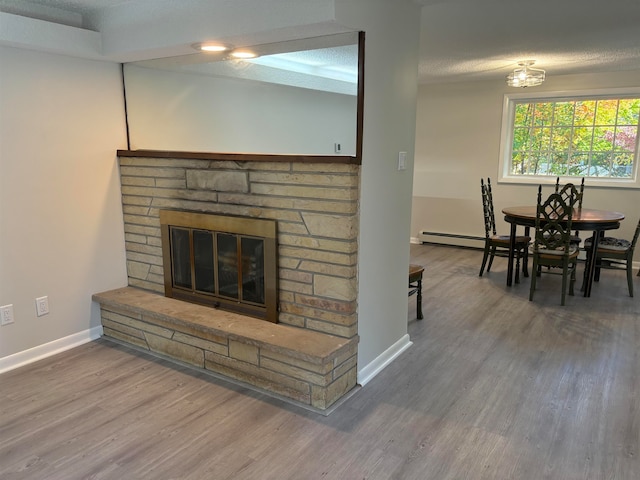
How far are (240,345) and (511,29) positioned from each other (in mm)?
2997

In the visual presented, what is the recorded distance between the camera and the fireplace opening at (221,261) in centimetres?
281

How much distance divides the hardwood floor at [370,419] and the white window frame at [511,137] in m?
2.79

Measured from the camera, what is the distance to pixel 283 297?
2783 millimetres

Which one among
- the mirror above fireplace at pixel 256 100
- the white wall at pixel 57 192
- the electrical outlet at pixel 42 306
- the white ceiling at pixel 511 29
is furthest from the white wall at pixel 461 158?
the electrical outlet at pixel 42 306

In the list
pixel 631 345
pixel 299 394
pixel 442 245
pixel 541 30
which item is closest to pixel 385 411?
pixel 299 394

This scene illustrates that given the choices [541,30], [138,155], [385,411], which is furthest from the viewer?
[541,30]

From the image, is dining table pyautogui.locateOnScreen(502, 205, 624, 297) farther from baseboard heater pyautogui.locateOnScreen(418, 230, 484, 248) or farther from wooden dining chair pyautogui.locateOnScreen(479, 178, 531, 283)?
baseboard heater pyautogui.locateOnScreen(418, 230, 484, 248)

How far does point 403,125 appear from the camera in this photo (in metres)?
2.87

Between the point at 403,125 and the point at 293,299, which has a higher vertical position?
the point at 403,125

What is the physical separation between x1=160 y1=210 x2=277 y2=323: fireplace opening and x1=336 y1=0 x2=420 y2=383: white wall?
0.56m

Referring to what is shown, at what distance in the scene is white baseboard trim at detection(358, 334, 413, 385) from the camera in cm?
279

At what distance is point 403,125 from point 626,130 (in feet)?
13.8

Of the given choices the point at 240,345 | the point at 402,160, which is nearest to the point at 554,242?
the point at 402,160

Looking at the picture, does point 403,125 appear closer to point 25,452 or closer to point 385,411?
point 385,411
